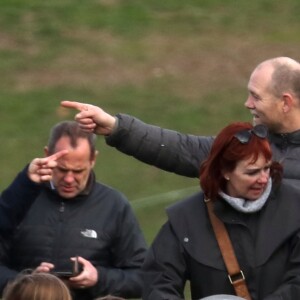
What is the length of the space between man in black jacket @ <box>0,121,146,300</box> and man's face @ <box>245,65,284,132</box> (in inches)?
45.0

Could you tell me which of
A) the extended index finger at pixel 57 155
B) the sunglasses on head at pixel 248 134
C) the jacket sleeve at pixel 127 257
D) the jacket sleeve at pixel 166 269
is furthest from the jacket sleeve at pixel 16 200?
the sunglasses on head at pixel 248 134

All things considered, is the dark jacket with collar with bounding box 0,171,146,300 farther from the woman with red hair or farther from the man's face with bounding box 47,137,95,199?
the woman with red hair

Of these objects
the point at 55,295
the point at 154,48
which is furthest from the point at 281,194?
the point at 154,48

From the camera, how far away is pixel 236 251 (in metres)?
6.19

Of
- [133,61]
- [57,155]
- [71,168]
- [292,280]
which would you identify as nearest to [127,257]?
[71,168]

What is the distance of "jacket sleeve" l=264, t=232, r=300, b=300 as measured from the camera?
20.1ft

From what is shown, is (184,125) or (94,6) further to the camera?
(94,6)

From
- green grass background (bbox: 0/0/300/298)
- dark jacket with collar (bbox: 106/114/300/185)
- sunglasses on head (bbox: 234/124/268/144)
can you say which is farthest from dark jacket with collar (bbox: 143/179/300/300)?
green grass background (bbox: 0/0/300/298)

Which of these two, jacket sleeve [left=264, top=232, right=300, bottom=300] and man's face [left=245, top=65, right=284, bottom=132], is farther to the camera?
man's face [left=245, top=65, right=284, bottom=132]

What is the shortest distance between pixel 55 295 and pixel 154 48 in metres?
10.7

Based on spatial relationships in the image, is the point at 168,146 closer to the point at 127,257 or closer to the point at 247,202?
the point at 247,202

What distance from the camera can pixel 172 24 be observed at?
54.7ft

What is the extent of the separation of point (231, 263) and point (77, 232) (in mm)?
1510

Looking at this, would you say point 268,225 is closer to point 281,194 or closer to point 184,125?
point 281,194
